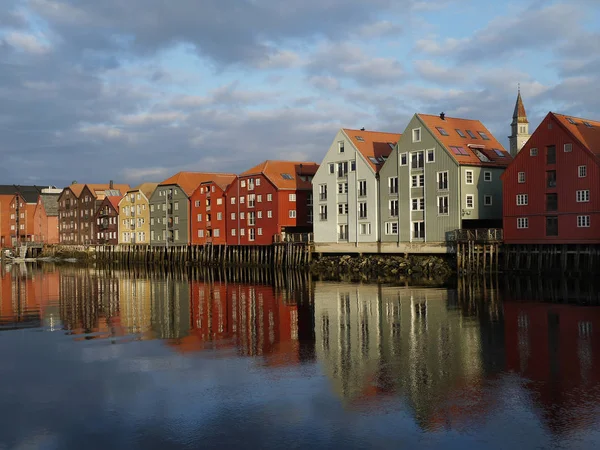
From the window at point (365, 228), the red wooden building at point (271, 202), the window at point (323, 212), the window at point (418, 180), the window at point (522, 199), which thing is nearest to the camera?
the window at point (522, 199)

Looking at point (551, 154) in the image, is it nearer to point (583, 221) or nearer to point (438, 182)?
point (583, 221)

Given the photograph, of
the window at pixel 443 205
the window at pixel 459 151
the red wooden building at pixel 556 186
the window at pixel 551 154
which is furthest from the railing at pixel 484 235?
the window at pixel 459 151

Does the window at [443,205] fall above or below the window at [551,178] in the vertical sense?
below

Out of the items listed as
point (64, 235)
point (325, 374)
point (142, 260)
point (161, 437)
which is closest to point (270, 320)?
point (325, 374)

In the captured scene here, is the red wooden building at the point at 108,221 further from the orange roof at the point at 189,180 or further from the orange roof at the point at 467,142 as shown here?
the orange roof at the point at 467,142

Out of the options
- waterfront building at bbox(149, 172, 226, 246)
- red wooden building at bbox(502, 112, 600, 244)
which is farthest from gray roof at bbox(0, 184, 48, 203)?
red wooden building at bbox(502, 112, 600, 244)

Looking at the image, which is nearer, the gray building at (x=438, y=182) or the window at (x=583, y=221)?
the window at (x=583, y=221)

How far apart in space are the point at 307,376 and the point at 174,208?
8579 centimetres

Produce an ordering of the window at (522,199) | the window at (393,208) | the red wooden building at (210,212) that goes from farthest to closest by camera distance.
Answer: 1. the red wooden building at (210,212)
2. the window at (393,208)
3. the window at (522,199)

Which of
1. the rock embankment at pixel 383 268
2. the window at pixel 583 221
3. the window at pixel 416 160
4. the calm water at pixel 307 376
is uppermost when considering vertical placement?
the window at pixel 416 160

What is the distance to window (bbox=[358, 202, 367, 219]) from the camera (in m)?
68.2

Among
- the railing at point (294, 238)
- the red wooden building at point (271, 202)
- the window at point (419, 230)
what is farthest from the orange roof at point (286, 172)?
the window at point (419, 230)

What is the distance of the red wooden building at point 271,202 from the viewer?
80125 millimetres

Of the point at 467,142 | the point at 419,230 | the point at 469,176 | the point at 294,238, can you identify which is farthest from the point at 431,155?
the point at 294,238
